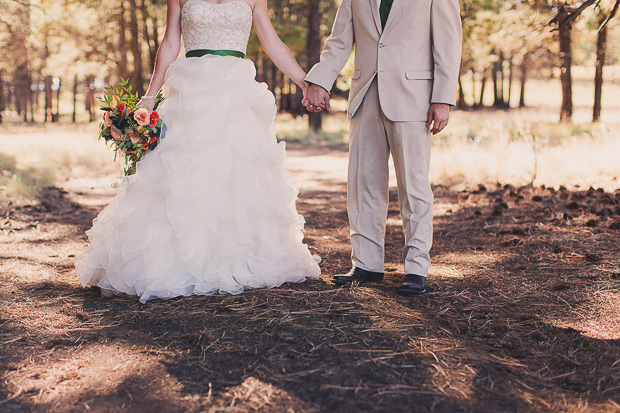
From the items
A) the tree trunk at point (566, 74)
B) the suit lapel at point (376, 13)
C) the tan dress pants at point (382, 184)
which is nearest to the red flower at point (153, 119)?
the tan dress pants at point (382, 184)

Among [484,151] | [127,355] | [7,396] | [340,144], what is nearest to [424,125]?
[127,355]

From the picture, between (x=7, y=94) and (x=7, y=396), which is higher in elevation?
(x=7, y=94)

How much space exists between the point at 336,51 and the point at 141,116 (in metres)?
1.45

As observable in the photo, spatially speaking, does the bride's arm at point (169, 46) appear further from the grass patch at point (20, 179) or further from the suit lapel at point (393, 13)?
the grass patch at point (20, 179)

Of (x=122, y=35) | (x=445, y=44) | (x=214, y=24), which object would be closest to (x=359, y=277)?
(x=445, y=44)

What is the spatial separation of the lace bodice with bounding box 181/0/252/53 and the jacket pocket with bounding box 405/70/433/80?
1.25 m

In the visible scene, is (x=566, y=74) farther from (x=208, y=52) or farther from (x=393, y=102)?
(x=208, y=52)

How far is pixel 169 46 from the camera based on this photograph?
419cm

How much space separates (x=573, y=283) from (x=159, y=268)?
111 inches

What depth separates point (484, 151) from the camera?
33.1 ft

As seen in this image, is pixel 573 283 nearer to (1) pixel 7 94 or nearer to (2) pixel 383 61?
(2) pixel 383 61

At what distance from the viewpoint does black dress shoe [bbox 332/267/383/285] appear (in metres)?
3.98

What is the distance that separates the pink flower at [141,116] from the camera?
374 centimetres

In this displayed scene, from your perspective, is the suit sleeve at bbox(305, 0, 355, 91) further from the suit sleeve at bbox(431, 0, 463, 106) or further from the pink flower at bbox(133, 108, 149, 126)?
the pink flower at bbox(133, 108, 149, 126)
